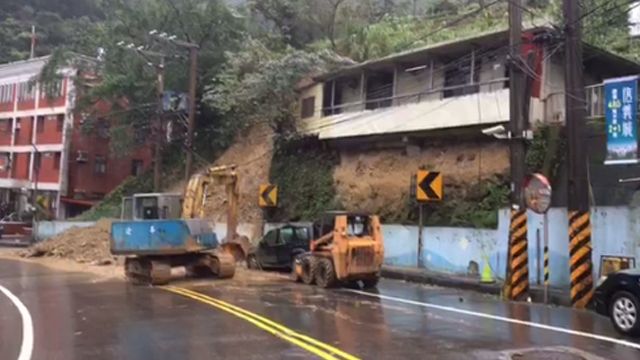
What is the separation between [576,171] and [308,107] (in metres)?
21.5

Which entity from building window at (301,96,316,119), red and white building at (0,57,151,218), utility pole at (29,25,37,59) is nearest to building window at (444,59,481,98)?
building window at (301,96,316,119)

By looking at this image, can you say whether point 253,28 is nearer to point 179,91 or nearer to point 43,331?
point 179,91

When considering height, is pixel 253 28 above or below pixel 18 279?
above

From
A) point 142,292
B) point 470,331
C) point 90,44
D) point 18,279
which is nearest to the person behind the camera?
point 470,331

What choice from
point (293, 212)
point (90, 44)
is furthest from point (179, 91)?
point (293, 212)

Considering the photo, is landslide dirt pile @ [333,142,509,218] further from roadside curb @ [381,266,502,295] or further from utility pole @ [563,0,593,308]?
utility pole @ [563,0,593,308]

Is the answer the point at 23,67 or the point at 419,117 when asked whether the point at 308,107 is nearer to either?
the point at 419,117

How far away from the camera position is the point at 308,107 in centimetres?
3625

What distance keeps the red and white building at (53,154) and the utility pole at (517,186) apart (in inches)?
1590

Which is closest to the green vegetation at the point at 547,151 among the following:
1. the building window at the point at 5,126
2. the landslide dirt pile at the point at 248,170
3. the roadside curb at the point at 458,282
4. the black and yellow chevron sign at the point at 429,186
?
the black and yellow chevron sign at the point at 429,186

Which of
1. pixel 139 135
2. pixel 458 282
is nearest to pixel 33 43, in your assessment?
pixel 139 135

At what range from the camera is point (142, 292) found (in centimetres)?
1909

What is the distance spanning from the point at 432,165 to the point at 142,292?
13565 mm

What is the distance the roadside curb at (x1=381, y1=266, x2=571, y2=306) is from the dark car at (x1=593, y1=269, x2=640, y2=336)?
13.3 feet
